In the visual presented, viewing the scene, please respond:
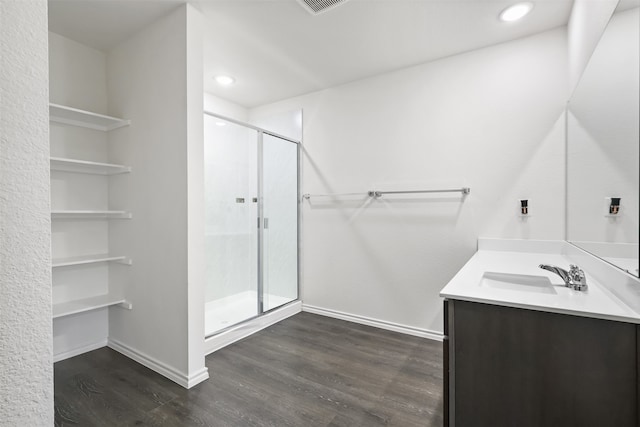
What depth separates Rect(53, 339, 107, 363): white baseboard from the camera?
7.47 ft

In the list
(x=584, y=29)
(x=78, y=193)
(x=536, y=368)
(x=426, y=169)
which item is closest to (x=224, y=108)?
(x=78, y=193)

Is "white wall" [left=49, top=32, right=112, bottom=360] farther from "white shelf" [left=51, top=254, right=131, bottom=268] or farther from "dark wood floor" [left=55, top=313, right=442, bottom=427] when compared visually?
"dark wood floor" [left=55, top=313, right=442, bottom=427]

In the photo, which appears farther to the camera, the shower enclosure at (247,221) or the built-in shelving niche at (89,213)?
the shower enclosure at (247,221)

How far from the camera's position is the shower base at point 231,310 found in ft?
8.73

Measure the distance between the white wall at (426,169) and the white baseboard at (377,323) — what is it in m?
0.03

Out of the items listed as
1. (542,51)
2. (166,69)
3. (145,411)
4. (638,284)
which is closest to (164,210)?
(166,69)

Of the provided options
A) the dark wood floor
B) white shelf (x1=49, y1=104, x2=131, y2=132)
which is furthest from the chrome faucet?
white shelf (x1=49, y1=104, x2=131, y2=132)

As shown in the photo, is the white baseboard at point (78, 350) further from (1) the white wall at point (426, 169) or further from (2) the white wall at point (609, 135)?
(2) the white wall at point (609, 135)

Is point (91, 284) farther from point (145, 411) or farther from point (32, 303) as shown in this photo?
point (32, 303)

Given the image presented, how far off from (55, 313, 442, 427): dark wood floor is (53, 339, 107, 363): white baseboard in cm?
6

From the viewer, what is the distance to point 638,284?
100 cm

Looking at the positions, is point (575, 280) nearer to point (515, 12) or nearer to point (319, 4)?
point (515, 12)

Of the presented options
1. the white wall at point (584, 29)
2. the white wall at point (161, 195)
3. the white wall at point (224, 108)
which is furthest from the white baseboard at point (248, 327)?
the white wall at point (584, 29)

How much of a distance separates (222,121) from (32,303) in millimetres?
2457
